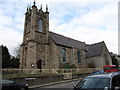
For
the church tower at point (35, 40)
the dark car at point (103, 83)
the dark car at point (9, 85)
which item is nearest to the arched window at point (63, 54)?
the church tower at point (35, 40)

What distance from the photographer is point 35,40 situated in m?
25.6

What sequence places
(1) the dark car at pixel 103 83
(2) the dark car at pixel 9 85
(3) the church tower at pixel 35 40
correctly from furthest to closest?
(3) the church tower at pixel 35 40
(2) the dark car at pixel 9 85
(1) the dark car at pixel 103 83

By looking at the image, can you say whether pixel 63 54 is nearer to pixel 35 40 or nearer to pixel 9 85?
pixel 35 40

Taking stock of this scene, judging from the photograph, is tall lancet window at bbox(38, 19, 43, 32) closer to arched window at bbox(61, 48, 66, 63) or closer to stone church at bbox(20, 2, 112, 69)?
stone church at bbox(20, 2, 112, 69)

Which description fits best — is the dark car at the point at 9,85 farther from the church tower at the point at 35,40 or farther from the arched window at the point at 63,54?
the arched window at the point at 63,54

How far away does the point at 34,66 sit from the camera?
23.6 meters

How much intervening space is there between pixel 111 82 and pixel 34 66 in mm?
20679

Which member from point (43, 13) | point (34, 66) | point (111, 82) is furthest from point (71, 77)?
point (43, 13)

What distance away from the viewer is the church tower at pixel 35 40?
81.5 feet

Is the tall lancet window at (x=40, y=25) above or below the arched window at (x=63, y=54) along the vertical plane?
above

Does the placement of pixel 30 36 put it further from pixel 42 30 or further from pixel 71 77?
pixel 71 77

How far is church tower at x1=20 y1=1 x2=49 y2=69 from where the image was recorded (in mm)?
24845

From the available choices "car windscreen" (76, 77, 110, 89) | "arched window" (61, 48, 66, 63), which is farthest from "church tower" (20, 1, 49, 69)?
"car windscreen" (76, 77, 110, 89)

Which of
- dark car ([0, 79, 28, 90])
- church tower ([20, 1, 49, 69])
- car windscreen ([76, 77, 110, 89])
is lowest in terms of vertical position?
dark car ([0, 79, 28, 90])
